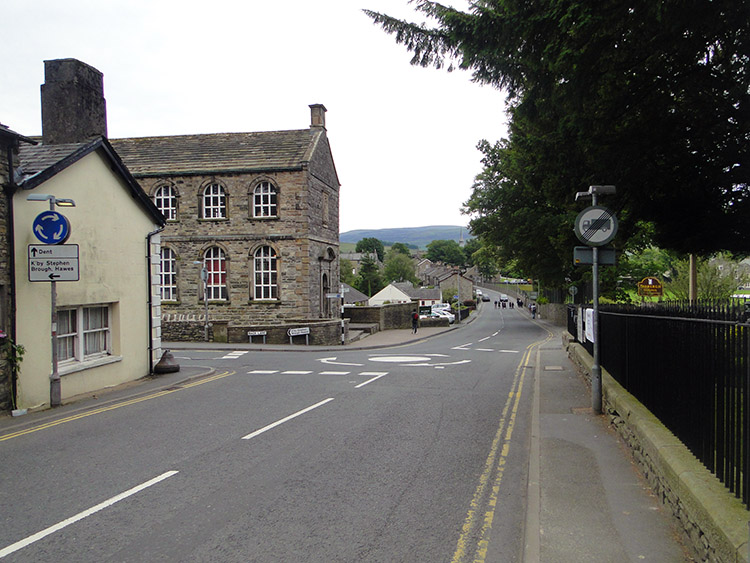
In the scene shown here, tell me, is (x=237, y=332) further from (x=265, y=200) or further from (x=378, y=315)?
(x=378, y=315)

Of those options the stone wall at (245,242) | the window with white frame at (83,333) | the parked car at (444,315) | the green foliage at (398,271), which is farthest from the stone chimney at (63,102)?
the green foliage at (398,271)

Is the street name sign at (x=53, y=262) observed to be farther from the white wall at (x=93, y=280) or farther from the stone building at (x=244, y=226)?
the stone building at (x=244, y=226)

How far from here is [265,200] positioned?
1257 inches

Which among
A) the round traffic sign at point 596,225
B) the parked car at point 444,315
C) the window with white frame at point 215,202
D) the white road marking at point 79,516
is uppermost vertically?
the window with white frame at point 215,202

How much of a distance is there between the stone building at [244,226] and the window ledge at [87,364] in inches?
668

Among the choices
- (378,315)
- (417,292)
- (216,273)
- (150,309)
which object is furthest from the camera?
(417,292)

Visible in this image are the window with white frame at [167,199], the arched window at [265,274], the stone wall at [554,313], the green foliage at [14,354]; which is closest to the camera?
the green foliage at [14,354]

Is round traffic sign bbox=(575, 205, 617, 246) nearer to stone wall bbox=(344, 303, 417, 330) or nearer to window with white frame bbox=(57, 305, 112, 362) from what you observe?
window with white frame bbox=(57, 305, 112, 362)

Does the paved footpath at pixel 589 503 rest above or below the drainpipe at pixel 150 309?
below

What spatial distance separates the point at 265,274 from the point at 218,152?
778cm

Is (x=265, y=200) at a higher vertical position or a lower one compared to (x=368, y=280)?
higher

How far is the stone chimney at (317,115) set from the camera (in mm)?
33406

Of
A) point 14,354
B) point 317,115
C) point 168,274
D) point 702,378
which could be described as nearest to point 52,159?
point 14,354

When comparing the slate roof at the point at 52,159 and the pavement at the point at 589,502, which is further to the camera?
the slate roof at the point at 52,159
